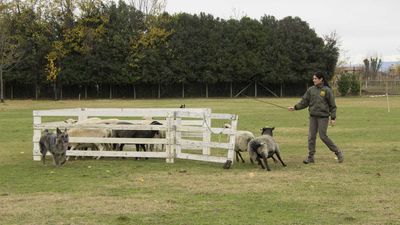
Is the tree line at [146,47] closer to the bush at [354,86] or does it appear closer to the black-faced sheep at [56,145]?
the bush at [354,86]

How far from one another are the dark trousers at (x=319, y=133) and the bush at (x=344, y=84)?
193ft

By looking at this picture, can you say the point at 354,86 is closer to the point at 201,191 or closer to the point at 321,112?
the point at 321,112

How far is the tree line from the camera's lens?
65.6 m

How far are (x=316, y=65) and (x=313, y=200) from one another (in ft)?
209

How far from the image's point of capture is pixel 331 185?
10.1 m

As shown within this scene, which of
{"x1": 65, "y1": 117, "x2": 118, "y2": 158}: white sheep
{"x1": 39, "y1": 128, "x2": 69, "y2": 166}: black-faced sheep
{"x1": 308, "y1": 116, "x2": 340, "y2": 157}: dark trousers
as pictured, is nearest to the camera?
{"x1": 39, "y1": 128, "x2": 69, "y2": 166}: black-faced sheep

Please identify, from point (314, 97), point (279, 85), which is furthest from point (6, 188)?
point (279, 85)

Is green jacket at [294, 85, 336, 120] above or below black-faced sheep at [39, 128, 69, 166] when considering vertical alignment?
above

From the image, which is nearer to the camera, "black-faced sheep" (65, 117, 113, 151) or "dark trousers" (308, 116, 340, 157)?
"dark trousers" (308, 116, 340, 157)

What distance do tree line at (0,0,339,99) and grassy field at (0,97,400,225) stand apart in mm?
52049

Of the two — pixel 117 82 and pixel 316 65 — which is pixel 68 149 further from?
pixel 316 65

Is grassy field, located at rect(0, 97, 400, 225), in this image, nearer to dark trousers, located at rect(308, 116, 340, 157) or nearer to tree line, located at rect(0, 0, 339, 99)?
dark trousers, located at rect(308, 116, 340, 157)

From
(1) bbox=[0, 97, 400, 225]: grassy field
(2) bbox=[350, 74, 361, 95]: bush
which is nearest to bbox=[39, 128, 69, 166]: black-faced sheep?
(1) bbox=[0, 97, 400, 225]: grassy field

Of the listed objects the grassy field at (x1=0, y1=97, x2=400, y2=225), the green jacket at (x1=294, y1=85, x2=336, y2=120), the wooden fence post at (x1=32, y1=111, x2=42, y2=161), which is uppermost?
the green jacket at (x1=294, y1=85, x2=336, y2=120)
